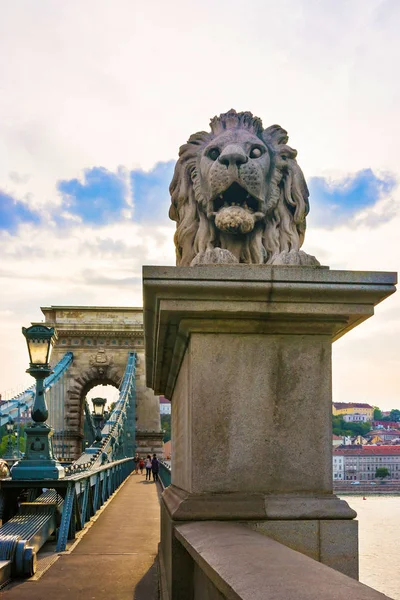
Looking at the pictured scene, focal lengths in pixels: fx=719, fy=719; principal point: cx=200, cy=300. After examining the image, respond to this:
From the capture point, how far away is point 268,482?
9.29 ft

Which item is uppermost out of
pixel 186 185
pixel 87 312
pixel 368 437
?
pixel 87 312

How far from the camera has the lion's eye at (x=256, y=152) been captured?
358 centimetres

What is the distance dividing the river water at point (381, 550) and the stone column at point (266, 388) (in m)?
10.4

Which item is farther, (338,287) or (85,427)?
(85,427)

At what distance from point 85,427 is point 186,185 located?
42691 mm

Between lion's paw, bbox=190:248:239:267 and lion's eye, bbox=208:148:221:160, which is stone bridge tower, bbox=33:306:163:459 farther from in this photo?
lion's paw, bbox=190:248:239:267

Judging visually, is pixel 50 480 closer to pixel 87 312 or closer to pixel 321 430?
pixel 321 430

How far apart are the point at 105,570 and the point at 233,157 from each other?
148 inches

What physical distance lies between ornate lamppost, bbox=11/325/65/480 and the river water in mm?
7018

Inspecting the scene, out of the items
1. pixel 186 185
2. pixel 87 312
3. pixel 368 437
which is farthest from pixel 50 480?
pixel 368 437

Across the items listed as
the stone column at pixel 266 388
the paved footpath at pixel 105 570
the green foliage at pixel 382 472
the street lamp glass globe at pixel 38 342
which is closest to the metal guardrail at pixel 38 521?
the paved footpath at pixel 105 570

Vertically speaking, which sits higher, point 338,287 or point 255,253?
point 255,253

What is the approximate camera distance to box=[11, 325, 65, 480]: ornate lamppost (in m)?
7.78

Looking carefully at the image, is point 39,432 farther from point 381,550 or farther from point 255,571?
point 381,550
